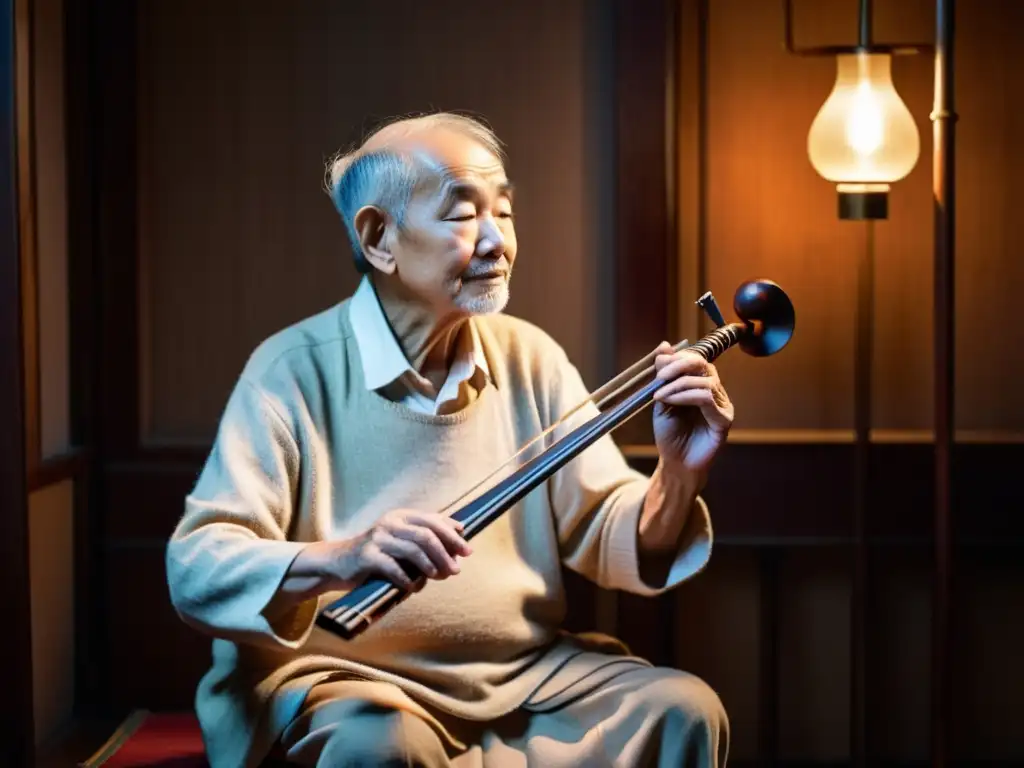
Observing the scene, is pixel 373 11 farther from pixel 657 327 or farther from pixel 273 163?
pixel 657 327

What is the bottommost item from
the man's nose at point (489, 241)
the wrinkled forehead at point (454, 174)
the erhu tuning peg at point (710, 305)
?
the erhu tuning peg at point (710, 305)

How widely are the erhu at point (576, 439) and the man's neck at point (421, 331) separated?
0.68 ft

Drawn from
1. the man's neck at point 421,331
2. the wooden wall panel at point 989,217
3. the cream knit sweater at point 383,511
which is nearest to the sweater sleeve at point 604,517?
the cream knit sweater at point 383,511

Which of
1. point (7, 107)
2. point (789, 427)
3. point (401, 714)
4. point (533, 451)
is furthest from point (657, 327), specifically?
point (7, 107)

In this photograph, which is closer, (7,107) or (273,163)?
(7,107)

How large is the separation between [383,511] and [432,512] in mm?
150

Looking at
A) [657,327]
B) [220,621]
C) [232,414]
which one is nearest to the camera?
[220,621]

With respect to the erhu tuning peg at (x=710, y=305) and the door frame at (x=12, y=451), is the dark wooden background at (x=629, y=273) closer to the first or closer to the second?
the door frame at (x=12, y=451)

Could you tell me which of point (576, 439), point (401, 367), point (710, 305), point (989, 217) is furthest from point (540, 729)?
point (989, 217)

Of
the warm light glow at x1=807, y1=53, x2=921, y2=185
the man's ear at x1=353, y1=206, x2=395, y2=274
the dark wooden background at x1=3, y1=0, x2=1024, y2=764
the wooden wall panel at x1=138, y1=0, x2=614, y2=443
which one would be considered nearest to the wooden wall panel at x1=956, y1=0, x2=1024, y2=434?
the dark wooden background at x1=3, y1=0, x2=1024, y2=764

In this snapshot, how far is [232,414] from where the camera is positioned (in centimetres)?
237

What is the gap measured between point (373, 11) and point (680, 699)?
1.55 m

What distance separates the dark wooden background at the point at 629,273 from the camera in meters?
2.99

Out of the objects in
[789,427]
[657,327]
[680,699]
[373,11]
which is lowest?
[680,699]
